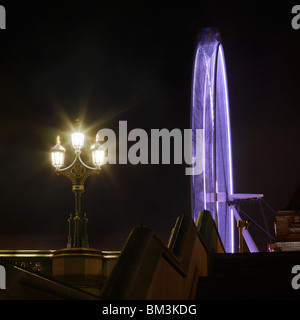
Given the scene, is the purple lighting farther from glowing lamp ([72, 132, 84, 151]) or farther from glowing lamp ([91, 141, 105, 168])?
glowing lamp ([91, 141, 105, 168])

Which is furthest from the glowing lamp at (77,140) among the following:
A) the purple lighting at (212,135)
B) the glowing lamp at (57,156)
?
the purple lighting at (212,135)

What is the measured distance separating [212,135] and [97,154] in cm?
785

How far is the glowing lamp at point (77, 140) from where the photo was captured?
57.5 feet

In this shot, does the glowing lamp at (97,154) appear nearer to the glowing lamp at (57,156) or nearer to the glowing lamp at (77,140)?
the glowing lamp at (77,140)

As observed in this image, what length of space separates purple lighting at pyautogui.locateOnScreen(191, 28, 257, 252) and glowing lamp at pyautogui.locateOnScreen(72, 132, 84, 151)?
712 centimetres

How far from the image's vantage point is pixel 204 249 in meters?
11.6

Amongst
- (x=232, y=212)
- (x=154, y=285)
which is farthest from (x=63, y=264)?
(x=232, y=212)

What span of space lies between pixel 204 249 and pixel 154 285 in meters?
3.50

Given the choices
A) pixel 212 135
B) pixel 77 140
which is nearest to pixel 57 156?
pixel 77 140

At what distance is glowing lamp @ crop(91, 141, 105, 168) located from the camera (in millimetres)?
17250

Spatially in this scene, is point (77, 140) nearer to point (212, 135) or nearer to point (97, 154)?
point (97, 154)
